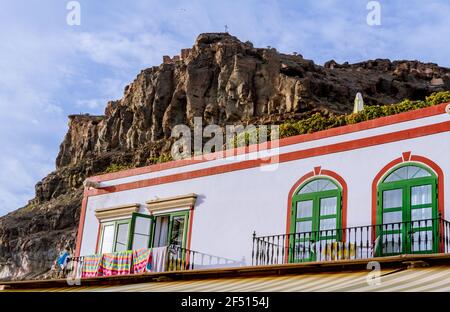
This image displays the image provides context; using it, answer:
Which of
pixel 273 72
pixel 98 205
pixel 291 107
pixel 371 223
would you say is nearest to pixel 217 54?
pixel 273 72

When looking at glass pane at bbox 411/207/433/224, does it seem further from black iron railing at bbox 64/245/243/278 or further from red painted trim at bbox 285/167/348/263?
black iron railing at bbox 64/245/243/278

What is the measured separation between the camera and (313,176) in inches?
648

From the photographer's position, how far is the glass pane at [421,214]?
46.6 ft

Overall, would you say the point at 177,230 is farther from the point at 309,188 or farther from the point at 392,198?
the point at 392,198

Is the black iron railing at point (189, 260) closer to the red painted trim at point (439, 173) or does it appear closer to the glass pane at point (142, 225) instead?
the glass pane at point (142, 225)

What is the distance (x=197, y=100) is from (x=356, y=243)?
208 ft

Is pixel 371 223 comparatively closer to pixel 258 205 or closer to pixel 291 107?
pixel 258 205

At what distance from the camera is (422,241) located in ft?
45.7

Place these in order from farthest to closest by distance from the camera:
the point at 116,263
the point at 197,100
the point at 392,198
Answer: the point at 197,100, the point at 116,263, the point at 392,198

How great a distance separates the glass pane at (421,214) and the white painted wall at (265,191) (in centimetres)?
38

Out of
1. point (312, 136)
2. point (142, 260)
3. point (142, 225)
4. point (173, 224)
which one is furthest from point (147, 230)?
point (312, 136)

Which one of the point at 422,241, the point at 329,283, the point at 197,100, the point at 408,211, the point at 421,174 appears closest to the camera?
the point at 329,283
